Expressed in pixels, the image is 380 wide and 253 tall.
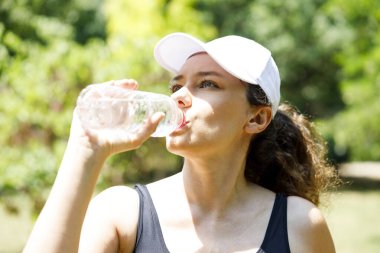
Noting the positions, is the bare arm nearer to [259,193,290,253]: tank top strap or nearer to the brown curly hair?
[259,193,290,253]: tank top strap

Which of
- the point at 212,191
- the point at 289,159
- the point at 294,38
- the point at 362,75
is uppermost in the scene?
the point at 294,38

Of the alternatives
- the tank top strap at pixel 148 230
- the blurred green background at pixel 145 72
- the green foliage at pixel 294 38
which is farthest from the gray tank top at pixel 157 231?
the green foliage at pixel 294 38

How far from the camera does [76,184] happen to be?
1.71 meters

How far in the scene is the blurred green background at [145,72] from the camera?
8.34m

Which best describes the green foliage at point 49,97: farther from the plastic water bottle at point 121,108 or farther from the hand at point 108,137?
the hand at point 108,137

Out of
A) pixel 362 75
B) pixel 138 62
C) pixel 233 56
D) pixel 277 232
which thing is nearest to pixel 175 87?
pixel 233 56

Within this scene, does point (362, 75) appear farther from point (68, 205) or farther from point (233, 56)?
point (68, 205)

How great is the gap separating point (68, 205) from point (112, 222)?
545 millimetres

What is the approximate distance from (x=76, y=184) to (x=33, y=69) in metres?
7.55

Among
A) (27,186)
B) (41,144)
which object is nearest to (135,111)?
(27,186)

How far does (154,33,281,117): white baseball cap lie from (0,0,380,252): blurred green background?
1043 millimetres

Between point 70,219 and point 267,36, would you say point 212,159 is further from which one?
point 267,36

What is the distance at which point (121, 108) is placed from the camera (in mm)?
2016

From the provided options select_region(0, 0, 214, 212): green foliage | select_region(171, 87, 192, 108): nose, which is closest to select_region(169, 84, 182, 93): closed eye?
select_region(171, 87, 192, 108): nose
